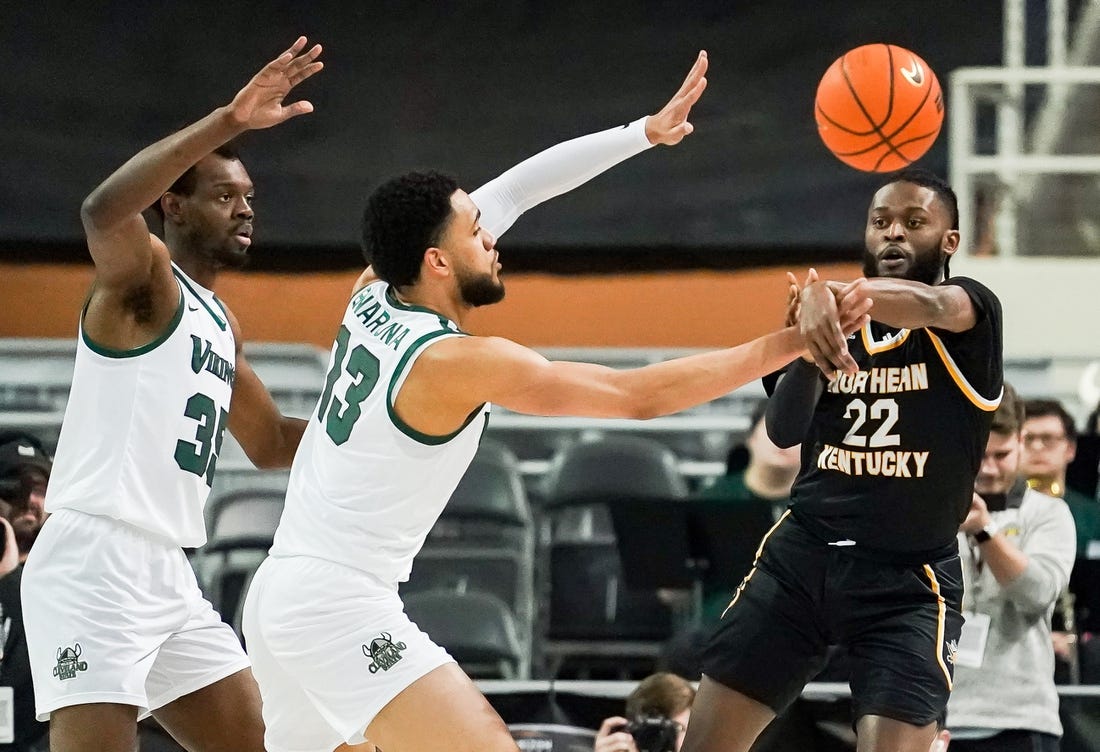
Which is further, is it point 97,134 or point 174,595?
point 97,134

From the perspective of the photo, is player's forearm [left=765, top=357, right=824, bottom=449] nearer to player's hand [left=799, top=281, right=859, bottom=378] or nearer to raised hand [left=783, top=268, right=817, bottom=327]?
raised hand [left=783, top=268, right=817, bottom=327]

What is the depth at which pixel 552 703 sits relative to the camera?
6.55 meters

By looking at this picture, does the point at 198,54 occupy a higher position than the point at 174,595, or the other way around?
the point at 198,54

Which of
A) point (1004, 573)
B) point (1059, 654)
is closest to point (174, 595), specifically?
point (1004, 573)

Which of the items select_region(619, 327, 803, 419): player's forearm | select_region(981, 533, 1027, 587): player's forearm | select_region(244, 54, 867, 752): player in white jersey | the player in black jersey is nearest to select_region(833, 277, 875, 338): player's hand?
select_region(244, 54, 867, 752): player in white jersey

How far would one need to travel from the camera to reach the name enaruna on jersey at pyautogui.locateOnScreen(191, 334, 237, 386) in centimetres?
489

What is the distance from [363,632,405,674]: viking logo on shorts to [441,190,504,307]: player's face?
0.99 metres

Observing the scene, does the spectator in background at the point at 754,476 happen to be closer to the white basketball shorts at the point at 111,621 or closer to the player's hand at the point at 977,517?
the player's hand at the point at 977,517

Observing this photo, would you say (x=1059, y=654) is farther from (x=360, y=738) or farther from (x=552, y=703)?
(x=360, y=738)

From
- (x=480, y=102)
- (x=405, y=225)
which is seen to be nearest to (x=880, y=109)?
(x=405, y=225)

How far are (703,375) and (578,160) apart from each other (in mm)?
1595

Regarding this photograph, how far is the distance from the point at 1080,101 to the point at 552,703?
6847 mm

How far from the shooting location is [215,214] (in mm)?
5070

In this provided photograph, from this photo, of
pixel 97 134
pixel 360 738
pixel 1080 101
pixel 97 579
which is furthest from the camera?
pixel 1080 101
